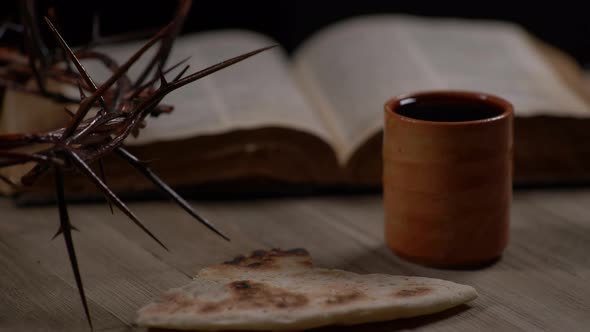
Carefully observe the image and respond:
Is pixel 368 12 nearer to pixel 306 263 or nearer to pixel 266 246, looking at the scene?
pixel 266 246

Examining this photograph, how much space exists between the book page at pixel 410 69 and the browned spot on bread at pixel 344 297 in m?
0.39

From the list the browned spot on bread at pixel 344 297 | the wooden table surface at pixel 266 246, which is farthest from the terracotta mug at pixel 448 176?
the browned spot on bread at pixel 344 297

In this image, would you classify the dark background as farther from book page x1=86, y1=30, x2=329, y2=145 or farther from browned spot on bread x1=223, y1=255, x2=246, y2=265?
browned spot on bread x1=223, y1=255, x2=246, y2=265

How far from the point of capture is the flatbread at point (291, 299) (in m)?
0.80

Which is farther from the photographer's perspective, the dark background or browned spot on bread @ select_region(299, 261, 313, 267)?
the dark background

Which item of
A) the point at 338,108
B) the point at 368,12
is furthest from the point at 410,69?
the point at 368,12

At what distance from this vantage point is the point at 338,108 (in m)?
1.38

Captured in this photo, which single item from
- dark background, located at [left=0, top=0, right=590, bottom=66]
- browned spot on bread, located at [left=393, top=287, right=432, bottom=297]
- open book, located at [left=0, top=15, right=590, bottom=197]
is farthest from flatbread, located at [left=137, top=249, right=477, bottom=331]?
dark background, located at [left=0, top=0, right=590, bottom=66]

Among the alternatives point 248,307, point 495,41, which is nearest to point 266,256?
point 248,307

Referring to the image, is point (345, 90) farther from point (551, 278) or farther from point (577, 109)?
point (551, 278)

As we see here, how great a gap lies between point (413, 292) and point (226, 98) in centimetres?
56

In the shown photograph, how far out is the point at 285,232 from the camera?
1.12 meters

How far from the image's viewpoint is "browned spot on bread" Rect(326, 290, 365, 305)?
0.83 m

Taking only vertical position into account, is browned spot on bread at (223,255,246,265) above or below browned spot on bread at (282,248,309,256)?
below
